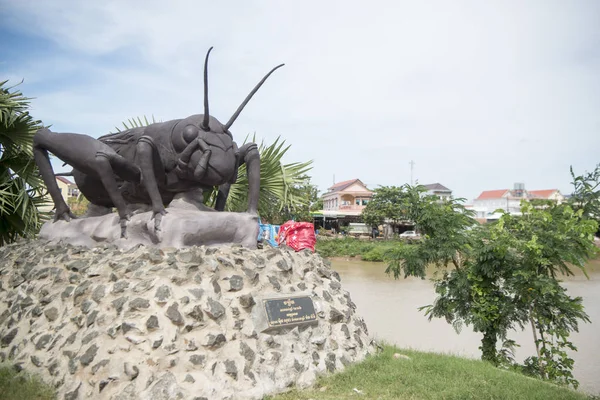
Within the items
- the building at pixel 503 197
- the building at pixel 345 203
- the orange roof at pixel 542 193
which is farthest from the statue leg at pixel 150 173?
the orange roof at pixel 542 193

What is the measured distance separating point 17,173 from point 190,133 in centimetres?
438

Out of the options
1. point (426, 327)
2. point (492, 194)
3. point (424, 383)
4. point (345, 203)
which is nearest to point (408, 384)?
point (424, 383)

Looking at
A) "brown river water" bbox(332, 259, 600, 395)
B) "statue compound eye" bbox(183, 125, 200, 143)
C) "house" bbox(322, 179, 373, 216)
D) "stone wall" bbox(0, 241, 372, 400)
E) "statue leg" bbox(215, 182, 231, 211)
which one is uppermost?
"house" bbox(322, 179, 373, 216)

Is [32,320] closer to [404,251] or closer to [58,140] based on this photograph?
[58,140]

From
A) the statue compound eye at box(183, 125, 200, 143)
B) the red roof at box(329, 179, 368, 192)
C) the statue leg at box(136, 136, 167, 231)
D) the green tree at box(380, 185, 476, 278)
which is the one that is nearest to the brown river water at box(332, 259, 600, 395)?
the green tree at box(380, 185, 476, 278)

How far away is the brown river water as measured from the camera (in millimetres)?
8020

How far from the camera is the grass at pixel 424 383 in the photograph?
4.34 metres

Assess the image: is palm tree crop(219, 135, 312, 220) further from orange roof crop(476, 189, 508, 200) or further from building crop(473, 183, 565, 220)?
orange roof crop(476, 189, 508, 200)

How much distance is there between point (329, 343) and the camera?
5.12m

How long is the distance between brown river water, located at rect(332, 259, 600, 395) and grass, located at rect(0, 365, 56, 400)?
4.68 meters

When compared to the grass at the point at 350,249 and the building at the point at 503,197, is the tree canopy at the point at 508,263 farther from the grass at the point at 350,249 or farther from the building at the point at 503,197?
the building at the point at 503,197

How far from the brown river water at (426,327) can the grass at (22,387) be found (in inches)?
184

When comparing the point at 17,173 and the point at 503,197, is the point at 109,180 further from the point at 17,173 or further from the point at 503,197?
the point at 503,197

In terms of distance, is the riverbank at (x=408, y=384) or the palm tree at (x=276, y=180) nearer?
the riverbank at (x=408, y=384)
